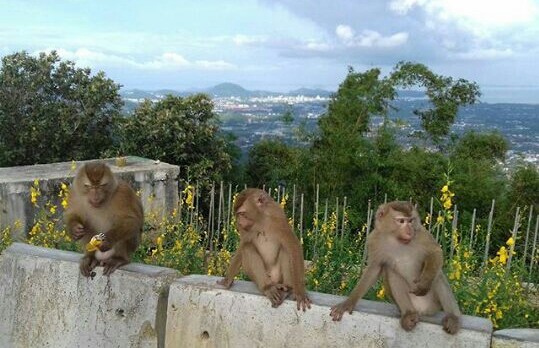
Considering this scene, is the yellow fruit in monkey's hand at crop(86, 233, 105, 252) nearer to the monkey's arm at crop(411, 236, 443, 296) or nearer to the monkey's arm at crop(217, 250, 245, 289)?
the monkey's arm at crop(217, 250, 245, 289)

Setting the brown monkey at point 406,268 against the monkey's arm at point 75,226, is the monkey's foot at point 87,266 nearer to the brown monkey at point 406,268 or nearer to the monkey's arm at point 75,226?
the monkey's arm at point 75,226

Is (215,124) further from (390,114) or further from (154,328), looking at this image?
(154,328)

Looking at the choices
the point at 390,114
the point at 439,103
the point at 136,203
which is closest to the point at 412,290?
the point at 136,203

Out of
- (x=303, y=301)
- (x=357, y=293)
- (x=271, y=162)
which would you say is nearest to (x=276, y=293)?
(x=303, y=301)

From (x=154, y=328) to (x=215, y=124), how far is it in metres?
13.9

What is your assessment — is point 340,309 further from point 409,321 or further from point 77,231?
point 77,231

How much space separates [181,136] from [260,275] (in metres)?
12.8

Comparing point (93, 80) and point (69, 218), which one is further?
point (93, 80)

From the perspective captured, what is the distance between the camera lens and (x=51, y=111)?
57.7 ft

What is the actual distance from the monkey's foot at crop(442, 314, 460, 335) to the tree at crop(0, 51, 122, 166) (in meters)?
15.1

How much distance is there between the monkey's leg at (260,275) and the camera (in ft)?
12.9

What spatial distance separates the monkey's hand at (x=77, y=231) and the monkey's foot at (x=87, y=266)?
50cm

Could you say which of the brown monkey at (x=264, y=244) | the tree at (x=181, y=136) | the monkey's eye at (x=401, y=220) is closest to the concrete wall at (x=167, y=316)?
the brown monkey at (x=264, y=244)

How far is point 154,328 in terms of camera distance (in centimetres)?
429
